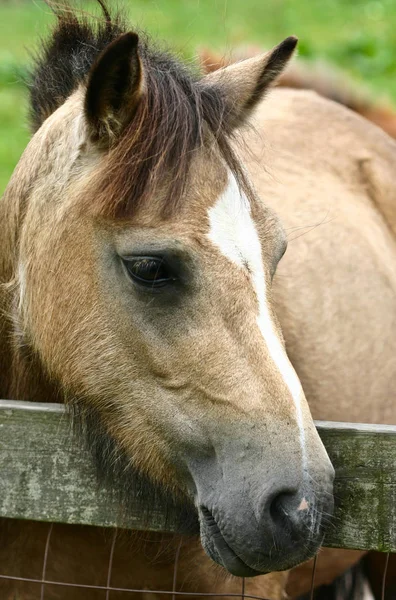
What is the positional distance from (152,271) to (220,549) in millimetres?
781

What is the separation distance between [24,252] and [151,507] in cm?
93

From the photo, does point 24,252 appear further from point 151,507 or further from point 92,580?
point 92,580

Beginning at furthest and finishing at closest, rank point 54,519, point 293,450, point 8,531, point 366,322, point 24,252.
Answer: point 366,322 < point 8,531 < point 24,252 < point 54,519 < point 293,450

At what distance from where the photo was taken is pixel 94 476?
247 centimetres

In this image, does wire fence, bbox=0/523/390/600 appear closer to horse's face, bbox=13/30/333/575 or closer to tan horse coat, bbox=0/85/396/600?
horse's face, bbox=13/30/333/575

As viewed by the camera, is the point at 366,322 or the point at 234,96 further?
the point at 366,322

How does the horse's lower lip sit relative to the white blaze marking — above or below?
below

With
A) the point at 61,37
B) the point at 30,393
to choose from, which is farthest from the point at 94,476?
the point at 61,37

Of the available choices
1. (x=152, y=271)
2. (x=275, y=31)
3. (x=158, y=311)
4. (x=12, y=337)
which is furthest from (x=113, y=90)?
(x=275, y=31)

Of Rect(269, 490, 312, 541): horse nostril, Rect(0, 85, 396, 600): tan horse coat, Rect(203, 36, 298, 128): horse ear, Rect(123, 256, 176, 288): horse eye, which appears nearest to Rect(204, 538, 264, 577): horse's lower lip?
Rect(269, 490, 312, 541): horse nostril

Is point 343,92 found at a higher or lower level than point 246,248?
higher

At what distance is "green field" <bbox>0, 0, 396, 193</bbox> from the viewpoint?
1059cm

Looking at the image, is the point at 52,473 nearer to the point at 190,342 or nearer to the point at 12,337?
the point at 190,342

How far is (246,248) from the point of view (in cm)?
249
